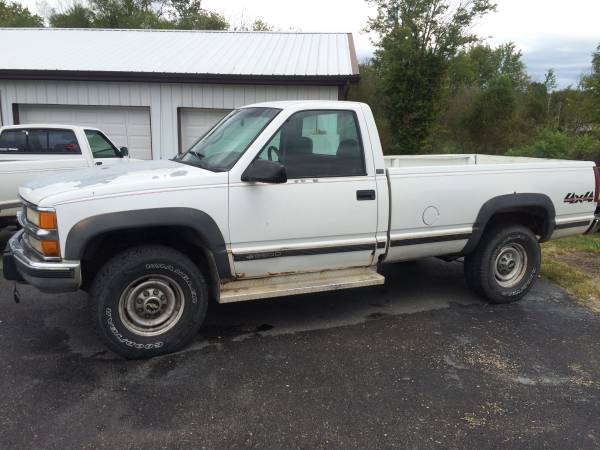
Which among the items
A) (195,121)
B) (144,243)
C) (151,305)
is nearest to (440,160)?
(144,243)

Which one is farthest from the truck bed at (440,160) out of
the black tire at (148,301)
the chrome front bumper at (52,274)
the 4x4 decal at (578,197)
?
the chrome front bumper at (52,274)

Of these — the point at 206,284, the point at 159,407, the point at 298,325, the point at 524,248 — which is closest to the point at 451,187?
the point at 524,248

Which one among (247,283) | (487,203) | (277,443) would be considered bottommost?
(277,443)

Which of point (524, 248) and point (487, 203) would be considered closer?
point (487, 203)

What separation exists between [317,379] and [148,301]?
56.5 inches

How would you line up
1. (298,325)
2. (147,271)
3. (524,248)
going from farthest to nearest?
(524,248) → (298,325) → (147,271)

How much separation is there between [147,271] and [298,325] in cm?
156

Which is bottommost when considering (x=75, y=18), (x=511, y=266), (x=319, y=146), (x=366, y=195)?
(x=511, y=266)

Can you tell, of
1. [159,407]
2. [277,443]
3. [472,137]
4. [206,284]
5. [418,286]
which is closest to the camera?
[277,443]

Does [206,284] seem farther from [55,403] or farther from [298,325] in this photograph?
[55,403]

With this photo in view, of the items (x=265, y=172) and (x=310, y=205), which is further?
(x=310, y=205)

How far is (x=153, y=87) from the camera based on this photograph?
41.8 ft

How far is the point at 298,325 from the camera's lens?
15.6ft

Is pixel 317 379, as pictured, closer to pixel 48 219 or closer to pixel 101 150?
pixel 48 219
